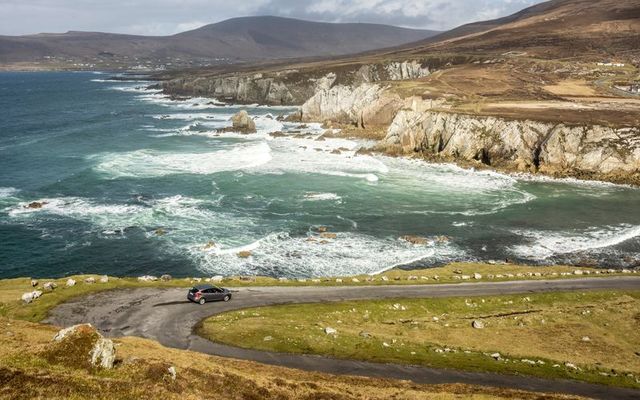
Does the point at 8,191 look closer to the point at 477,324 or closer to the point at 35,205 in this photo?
the point at 35,205

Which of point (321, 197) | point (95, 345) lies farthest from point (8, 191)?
point (95, 345)

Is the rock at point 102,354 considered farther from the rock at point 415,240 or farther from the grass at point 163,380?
the rock at point 415,240

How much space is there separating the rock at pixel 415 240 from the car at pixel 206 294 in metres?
26.4

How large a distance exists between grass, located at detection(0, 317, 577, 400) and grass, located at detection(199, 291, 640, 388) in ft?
16.1

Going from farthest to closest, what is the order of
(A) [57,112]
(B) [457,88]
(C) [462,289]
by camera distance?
(A) [57,112] < (B) [457,88] < (C) [462,289]

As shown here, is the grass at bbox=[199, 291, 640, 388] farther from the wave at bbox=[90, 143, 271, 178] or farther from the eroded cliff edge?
the wave at bbox=[90, 143, 271, 178]

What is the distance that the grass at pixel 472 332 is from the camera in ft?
103

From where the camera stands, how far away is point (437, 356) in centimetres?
3195

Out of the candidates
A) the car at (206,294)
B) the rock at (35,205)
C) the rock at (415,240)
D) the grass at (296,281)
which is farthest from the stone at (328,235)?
the rock at (35,205)

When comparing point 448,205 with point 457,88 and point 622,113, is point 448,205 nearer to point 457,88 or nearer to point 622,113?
point 622,113

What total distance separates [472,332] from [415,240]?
2372cm

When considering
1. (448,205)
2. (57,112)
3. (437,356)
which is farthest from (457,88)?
(57,112)

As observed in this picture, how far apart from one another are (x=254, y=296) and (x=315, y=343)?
10.3 m

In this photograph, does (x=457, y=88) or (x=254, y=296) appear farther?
(x=457, y=88)
